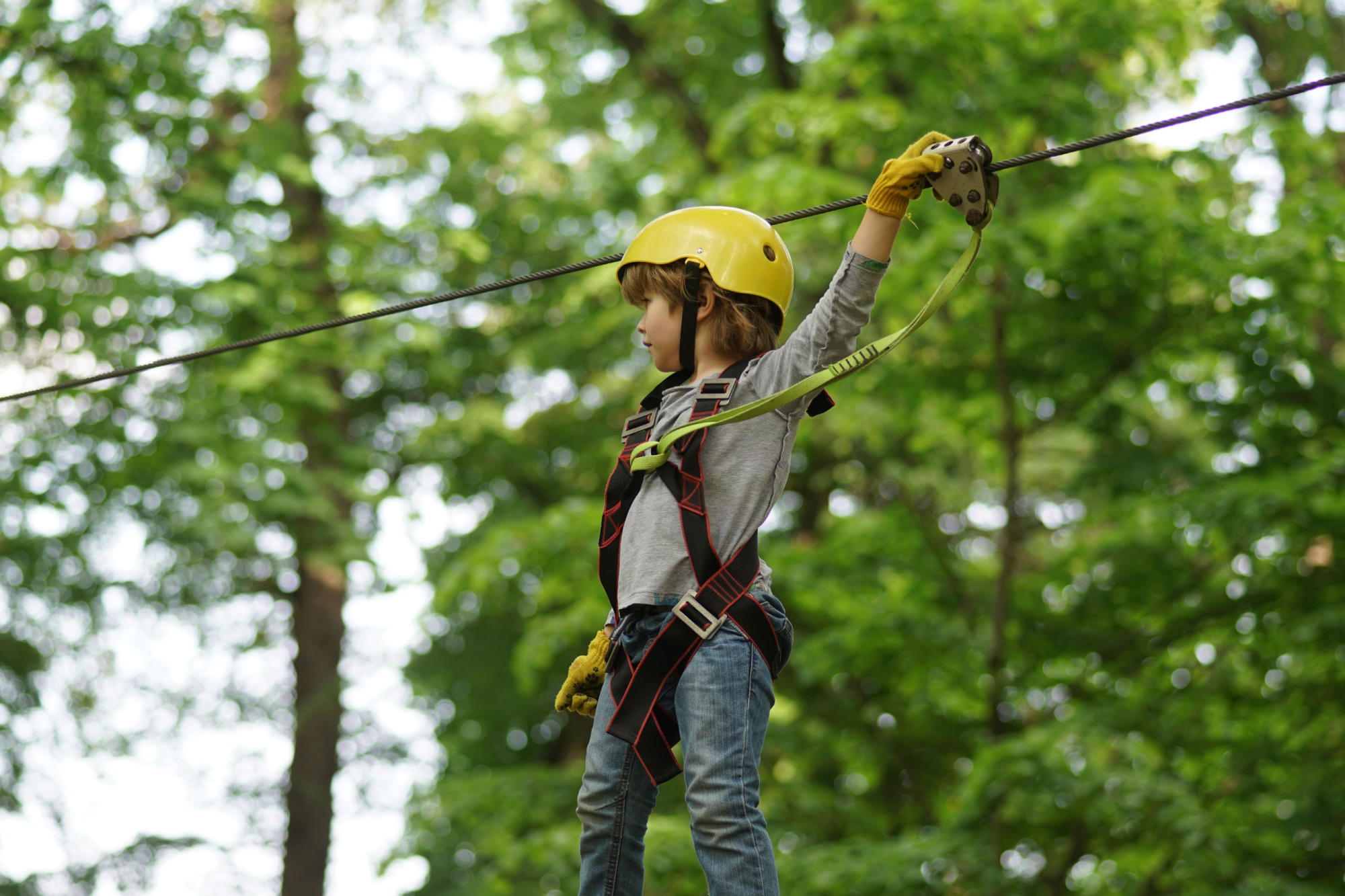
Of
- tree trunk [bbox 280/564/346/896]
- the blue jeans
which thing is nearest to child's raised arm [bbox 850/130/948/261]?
the blue jeans

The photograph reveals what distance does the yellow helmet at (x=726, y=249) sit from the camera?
2395 mm

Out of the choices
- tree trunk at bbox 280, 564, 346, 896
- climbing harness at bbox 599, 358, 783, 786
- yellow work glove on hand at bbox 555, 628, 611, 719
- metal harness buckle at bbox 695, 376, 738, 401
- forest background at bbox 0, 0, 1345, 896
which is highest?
metal harness buckle at bbox 695, 376, 738, 401

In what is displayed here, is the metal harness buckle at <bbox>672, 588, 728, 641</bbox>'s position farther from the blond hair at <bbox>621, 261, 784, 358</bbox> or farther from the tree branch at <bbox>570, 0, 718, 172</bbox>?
the tree branch at <bbox>570, 0, 718, 172</bbox>

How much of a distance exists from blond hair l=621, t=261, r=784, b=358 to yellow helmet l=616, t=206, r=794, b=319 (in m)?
0.02

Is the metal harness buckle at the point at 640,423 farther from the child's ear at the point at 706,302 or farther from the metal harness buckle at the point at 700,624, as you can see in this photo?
the metal harness buckle at the point at 700,624

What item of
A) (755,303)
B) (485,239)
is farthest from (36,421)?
(755,303)

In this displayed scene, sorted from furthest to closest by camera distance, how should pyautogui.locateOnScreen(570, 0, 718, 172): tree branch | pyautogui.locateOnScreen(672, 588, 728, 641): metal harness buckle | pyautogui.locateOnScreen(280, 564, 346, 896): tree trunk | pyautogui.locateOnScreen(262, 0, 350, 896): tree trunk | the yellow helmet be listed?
1. pyautogui.locateOnScreen(280, 564, 346, 896): tree trunk
2. pyautogui.locateOnScreen(570, 0, 718, 172): tree branch
3. pyautogui.locateOnScreen(262, 0, 350, 896): tree trunk
4. the yellow helmet
5. pyautogui.locateOnScreen(672, 588, 728, 641): metal harness buckle

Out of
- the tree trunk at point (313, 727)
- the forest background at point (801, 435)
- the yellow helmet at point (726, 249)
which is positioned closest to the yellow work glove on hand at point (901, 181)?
the yellow helmet at point (726, 249)

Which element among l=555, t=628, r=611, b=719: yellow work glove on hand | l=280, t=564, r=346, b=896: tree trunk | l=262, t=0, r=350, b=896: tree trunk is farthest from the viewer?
l=280, t=564, r=346, b=896: tree trunk

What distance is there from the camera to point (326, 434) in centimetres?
927

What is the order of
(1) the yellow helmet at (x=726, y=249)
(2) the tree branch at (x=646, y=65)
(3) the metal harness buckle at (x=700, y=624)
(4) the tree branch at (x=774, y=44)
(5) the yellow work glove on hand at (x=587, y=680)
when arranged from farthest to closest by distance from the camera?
(2) the tree branch at (x=646, y=65), (4) the tree branch at (x=774, y=44), (5) the yellow work glove on hand at (x=587, y=680), (1) the yellow helmet at (x=726, y=249), (3) the metal harness buckle at (x=700, y=624)

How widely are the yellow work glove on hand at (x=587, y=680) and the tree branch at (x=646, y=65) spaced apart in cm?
753

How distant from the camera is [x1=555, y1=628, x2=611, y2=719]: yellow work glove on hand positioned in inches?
98.4

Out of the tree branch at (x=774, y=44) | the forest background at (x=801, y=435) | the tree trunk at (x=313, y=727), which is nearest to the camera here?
the forest background at (x=801, y=435)
